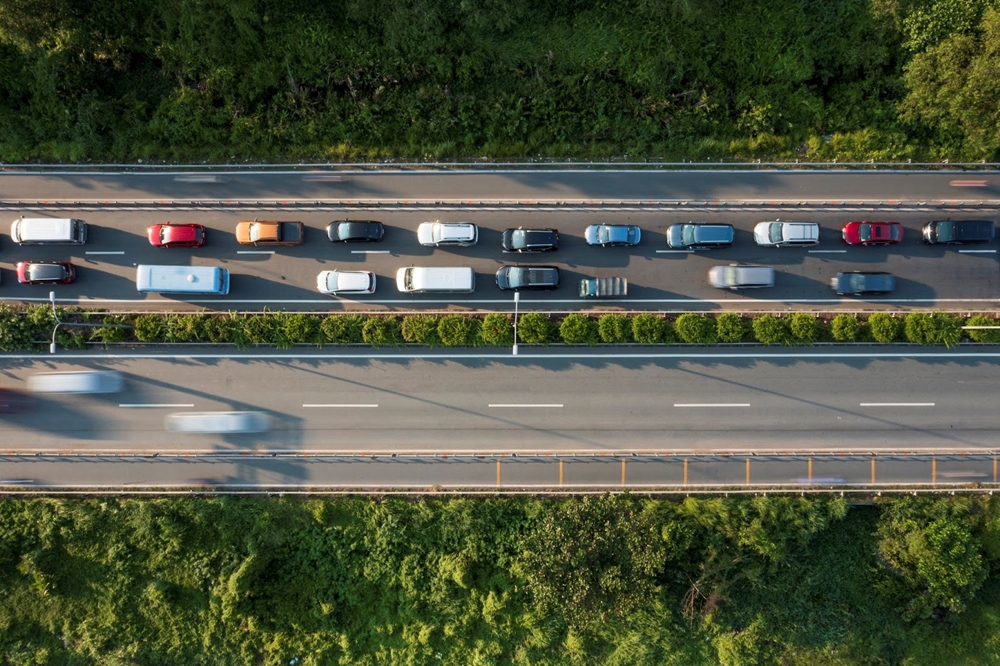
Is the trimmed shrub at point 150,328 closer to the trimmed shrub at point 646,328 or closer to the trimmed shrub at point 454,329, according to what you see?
the trimmed shrub at point 454,329

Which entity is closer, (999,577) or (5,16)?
(5,16)

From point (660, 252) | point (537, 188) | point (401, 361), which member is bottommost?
point (401, 361)

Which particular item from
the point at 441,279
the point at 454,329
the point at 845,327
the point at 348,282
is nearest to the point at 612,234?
the point at 441,279

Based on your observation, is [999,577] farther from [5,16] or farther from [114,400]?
[5,16]

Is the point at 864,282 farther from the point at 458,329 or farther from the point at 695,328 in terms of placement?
the point at 458,329

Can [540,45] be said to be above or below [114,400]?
above

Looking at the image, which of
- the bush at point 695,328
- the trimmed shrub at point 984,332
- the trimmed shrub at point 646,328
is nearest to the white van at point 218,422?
the trimmed shrub at point 646,328

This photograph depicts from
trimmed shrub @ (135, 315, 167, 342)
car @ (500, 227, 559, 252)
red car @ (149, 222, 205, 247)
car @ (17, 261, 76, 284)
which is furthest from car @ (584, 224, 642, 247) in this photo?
car @ (17, 261, 76, 284)

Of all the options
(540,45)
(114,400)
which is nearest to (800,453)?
(540,45)
